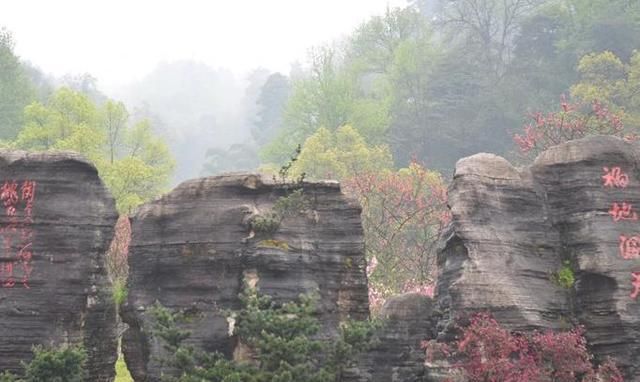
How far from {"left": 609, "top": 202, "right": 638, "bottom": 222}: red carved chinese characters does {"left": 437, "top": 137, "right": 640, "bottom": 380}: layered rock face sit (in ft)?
0.05

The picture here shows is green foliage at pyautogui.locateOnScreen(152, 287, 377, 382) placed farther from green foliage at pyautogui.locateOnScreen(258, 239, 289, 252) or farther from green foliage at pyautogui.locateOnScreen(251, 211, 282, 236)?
green foliage at pyautogui.locateOnScreen(251, 211, 282, 236)

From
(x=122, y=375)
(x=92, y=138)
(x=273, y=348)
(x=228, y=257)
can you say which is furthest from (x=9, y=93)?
(x=273, y=348)

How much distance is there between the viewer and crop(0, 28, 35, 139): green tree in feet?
106

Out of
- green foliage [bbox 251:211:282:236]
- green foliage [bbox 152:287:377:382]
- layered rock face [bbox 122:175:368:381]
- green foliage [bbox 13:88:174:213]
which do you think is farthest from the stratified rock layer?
green foliage [bbox 13:88:174:213]

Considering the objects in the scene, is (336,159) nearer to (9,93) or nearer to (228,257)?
(9,93)

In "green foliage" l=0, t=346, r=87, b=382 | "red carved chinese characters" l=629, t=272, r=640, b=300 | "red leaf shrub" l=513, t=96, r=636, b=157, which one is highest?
"red leaf shrub" l=513, t=96, r=636, b=157

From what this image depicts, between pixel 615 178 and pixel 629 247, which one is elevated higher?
pixel 615 178

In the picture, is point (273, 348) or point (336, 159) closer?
point (273, 348)

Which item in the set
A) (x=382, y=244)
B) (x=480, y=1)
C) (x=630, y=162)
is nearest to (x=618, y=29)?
(x=480, y=1)

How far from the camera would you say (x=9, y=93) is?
32.7 m

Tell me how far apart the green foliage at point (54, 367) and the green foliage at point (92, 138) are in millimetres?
14685

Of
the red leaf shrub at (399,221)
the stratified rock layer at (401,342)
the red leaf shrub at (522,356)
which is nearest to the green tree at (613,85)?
the red leaf shrub at (399,221)

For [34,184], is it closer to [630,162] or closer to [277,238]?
[277,238]

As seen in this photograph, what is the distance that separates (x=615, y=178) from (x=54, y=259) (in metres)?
8.28
